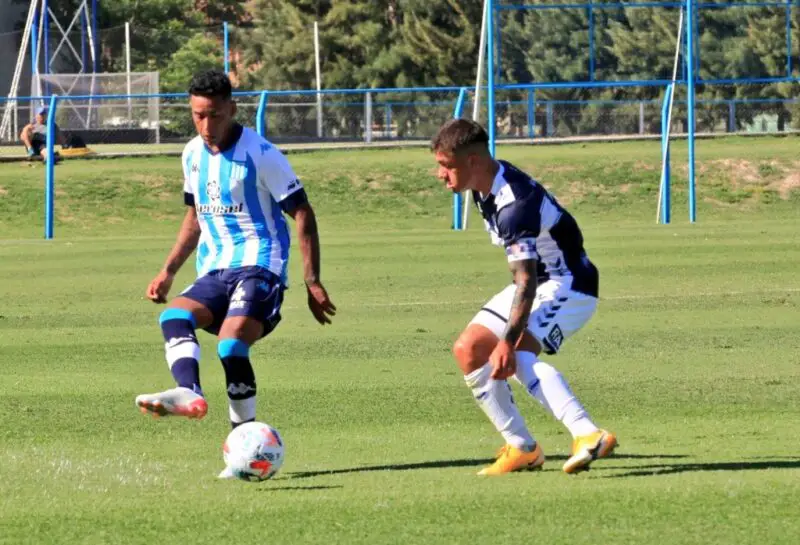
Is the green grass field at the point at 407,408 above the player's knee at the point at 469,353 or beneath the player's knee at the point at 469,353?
beneath

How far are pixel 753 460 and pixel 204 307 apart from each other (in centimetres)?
250

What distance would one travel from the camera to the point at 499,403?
7.06 meters

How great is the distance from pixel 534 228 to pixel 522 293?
0.88 ft

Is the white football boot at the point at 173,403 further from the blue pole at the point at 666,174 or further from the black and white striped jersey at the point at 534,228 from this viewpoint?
the blue pole at the point at 666,174

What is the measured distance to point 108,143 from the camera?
134 feet

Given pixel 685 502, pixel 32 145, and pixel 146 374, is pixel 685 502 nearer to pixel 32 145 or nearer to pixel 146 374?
pixel 146 374

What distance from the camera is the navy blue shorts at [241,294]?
7.32m

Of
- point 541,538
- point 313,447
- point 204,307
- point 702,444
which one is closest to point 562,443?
point 702,444

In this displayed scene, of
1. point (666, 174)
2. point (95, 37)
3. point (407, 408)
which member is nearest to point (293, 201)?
point (407, 408)

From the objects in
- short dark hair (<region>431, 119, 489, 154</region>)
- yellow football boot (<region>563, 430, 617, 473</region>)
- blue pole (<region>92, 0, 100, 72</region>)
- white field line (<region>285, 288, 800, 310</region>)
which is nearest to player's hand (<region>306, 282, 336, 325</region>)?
short dark hair (<region>431, 119, 489, 154</region>)

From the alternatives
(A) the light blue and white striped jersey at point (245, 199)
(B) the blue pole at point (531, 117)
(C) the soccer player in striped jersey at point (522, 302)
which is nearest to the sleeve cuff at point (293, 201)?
(A) the light blue and white striped jersey at point (245, 199)

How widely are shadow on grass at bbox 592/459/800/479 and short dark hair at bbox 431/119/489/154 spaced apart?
1.47 metres

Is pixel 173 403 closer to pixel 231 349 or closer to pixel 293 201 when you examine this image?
pixel 231 349

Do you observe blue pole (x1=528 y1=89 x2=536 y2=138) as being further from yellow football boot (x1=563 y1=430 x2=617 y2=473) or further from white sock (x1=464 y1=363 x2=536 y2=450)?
yellow football boot (x1=563 y1=430 x2=617 y2=473)
